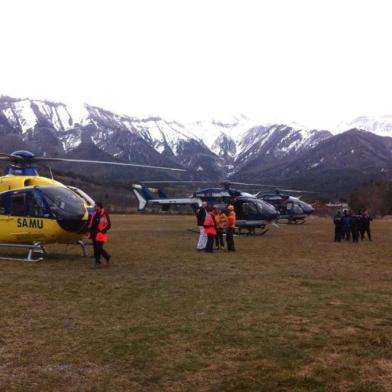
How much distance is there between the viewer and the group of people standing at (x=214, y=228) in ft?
58.4

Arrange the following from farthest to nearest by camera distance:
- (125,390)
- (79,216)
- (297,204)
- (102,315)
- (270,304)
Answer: (297,204) < (79,216) < (270,304) < (102,315) < (125,390)

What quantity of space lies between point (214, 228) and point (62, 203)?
18.2ft

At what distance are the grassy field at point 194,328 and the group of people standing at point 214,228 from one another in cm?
417

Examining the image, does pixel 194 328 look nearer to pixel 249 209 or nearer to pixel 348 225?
pixel 348 225

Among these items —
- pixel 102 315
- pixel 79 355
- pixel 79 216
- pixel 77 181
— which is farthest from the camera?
pixel 77 181

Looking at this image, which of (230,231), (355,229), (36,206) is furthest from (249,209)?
(36,206)

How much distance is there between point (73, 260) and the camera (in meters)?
14.9

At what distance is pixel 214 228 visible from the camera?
17859 mm

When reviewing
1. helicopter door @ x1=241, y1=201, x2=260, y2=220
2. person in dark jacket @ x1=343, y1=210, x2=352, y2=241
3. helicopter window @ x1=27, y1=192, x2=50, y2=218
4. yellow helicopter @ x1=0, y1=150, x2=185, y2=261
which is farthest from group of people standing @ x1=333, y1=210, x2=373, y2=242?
helicopter window @ x1=27, y1=192, x2=50, y2=218

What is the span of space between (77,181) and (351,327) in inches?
5572

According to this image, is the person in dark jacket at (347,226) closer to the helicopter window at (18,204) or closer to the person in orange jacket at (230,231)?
the person in orange jacket at (230,231)

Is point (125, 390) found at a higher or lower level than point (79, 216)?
lower

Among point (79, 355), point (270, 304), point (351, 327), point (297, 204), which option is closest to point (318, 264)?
point (270, 304)

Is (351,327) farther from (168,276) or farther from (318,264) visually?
(318,264)
